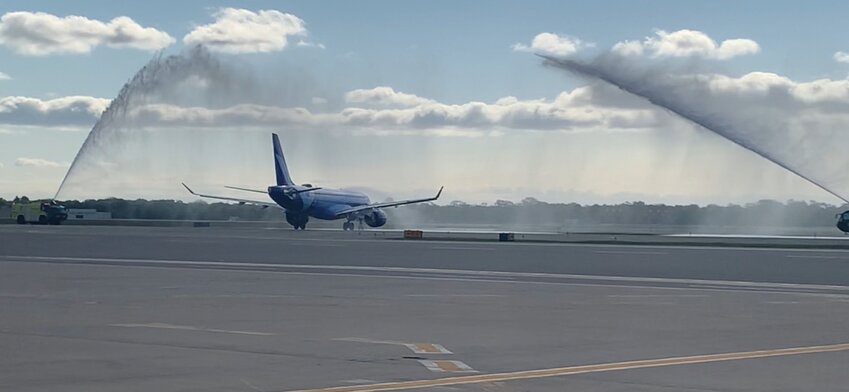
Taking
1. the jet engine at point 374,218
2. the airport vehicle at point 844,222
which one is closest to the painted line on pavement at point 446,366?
the airport vehicle at point 844,222

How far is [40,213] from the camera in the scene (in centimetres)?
10606

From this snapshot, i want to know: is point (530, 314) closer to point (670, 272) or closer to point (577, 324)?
point (577, 324)

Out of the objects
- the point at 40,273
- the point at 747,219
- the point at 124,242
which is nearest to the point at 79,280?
the point at 40,273

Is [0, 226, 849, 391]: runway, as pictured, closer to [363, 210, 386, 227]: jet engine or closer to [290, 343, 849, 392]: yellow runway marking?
[290, 343, 849, 392]: yellow runway marking

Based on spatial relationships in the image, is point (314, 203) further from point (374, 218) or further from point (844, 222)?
point (844, 222)

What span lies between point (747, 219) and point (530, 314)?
277 feet

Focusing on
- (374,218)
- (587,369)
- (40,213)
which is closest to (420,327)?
(587,369)

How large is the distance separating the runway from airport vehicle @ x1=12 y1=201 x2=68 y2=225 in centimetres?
6585

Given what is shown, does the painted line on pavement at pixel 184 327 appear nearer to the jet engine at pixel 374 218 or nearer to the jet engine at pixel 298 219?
the jet engine at pixel 298 219

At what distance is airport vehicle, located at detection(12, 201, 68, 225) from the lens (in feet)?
340

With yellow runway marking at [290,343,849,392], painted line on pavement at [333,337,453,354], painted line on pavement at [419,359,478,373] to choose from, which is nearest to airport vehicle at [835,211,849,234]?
yellow runway marking at [290,343,849,392]

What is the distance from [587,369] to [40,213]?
99.0 meters

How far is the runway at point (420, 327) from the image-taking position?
13711 millimetres

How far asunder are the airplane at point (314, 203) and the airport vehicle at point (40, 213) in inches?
661
